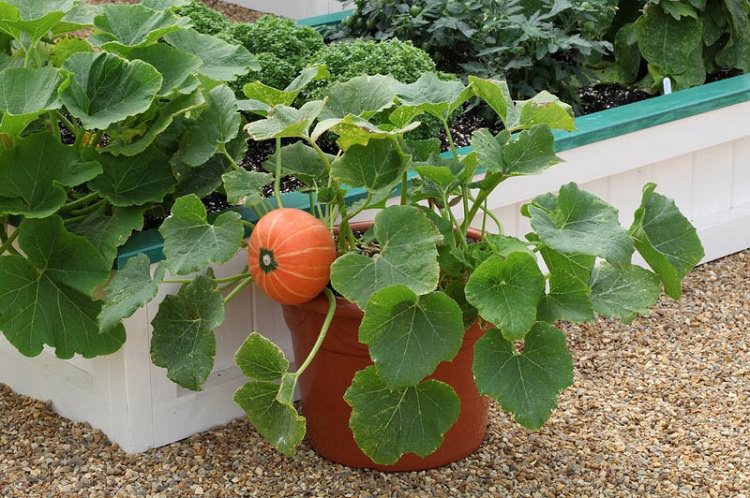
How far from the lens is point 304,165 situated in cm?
245

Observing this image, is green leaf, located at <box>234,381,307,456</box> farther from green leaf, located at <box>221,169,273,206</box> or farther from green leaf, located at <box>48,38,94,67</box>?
green leaf, located at <box>48,38,94,67</box>

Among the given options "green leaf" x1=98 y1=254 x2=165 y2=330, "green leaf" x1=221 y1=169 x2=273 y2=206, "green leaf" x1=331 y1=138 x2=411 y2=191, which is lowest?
"green leaf" x1=98 y1=254 x2=165 y2=330

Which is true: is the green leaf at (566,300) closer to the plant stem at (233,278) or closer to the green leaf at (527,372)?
the green leaf at (527,372)

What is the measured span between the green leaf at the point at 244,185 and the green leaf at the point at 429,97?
29cm

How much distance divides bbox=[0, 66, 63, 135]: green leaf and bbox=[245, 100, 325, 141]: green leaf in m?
0.37

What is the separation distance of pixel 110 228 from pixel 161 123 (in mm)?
232

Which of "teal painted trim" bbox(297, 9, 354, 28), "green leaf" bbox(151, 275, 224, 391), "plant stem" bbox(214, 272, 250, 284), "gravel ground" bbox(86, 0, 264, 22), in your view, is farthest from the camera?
"gravel ground" bbox(86, 0, 264, 22)

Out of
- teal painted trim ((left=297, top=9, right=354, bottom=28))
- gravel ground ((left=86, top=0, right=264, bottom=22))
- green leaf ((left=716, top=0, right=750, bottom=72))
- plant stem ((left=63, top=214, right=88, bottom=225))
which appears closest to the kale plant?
green leaf ((left=716, top=0, right=750, bottom=72))

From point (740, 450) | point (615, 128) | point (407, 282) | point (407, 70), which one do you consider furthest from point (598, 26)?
point (407, 282)

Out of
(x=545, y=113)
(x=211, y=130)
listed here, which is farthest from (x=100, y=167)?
(x=545, y=113)

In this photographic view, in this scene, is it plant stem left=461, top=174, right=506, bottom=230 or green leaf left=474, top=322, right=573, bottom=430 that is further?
plant stem left=461, top=174, right=506, bottom=230

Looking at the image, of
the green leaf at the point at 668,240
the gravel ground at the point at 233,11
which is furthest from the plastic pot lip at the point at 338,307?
the gravel ground at the point at 233,11

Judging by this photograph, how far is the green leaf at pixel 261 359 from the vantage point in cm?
213

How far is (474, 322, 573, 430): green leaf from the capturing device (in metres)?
2.05
